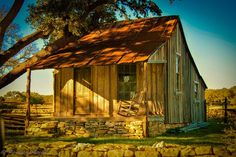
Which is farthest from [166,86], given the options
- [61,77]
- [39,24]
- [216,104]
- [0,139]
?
[216,104]

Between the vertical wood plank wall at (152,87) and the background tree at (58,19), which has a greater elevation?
the background tree at (58,19)

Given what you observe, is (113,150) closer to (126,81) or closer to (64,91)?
(126,81)

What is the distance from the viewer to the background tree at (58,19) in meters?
20.9

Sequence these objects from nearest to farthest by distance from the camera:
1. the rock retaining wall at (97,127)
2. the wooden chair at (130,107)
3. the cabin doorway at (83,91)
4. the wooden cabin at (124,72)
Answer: the rock retaining wall at (97,127) < the wooden chair at (130,107) < the wooden cabin at (124,72) < the cabin doorway at (83,91)

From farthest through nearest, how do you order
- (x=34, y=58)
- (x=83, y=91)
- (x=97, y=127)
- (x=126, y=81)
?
(x=34, y=58) → (x=83, y=91) → (x=126, y=81) → (x=97, y=127)

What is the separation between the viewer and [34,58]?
832 inches

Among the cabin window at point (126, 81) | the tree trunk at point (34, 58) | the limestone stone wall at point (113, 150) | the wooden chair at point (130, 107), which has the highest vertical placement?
the tree trunk at point (34, 58)

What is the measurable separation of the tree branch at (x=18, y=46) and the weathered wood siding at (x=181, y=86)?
7207 millimetres

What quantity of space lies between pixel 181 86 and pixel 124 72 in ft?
12.7

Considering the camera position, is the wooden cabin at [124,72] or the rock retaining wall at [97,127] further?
the wooden cabin at [124,72]

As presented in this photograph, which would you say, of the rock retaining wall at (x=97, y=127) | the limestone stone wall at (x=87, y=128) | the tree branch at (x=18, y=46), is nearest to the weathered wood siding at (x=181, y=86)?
the rock retaining wall at (x=97, y=127)

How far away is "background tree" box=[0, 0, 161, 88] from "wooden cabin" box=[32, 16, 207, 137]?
610 millimetres

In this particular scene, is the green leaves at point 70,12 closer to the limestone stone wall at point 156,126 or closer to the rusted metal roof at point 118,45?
the rusted metal roof at point 118,45

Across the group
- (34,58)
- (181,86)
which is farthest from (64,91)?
(181,86)
